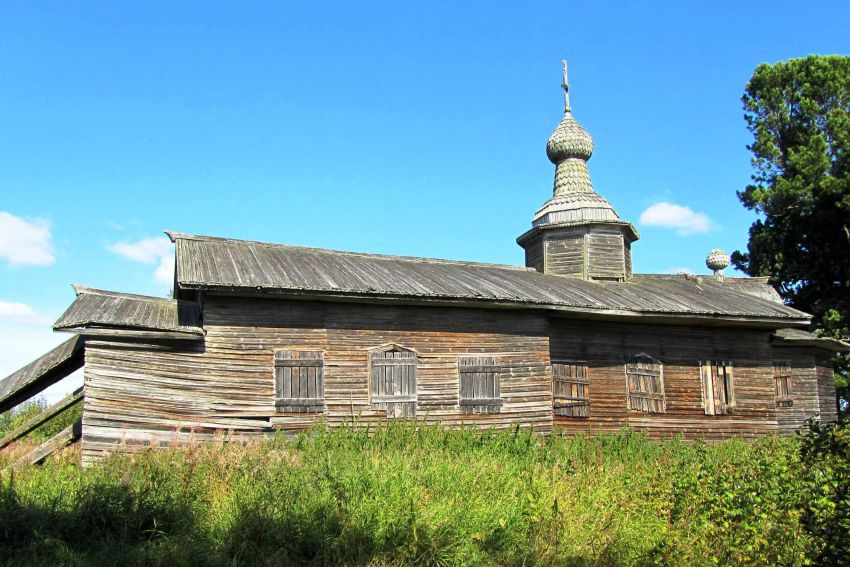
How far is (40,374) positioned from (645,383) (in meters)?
13.5

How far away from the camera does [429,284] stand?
16891 millimetres

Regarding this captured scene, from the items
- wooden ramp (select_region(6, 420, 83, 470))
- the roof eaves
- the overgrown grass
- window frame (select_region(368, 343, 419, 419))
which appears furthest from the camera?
window frame (select_region(368, 343, 419, 419))

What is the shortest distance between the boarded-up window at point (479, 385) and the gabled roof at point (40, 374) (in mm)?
7569

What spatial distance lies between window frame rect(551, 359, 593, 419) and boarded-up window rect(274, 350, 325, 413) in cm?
571

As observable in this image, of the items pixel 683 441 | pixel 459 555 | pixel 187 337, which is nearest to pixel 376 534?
pixel 459 555

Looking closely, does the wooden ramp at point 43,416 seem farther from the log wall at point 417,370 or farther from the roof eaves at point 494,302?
the roof eaves at point 494,302

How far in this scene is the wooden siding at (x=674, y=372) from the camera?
18.4 m

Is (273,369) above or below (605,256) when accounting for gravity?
below

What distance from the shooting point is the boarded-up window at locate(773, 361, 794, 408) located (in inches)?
895

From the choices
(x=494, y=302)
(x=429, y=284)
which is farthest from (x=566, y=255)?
(x=429, y=284)

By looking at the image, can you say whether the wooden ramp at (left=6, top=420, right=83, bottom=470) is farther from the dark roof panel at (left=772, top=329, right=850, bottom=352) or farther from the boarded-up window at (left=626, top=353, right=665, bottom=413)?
the dark roof panel at (left=772, top=329, right=850, bottom=352)

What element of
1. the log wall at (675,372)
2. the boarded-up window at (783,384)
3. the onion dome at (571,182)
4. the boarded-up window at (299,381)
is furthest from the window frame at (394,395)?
the boarded-up window at (783,384)

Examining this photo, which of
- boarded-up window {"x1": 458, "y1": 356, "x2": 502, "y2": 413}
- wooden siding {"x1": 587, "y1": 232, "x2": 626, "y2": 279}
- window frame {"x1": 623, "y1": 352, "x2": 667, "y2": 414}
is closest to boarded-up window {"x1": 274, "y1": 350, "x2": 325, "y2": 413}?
boarded-up window {"x1": 458, "y1": 356, "x2": 502, "y2": 413}

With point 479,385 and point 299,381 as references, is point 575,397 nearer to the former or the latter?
point 479,385
